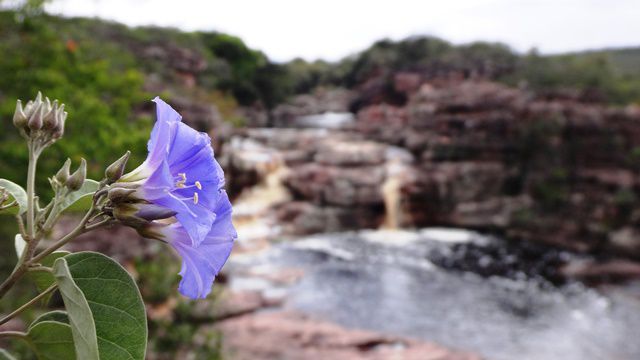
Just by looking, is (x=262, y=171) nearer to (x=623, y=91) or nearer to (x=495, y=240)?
(x=495, y=240)

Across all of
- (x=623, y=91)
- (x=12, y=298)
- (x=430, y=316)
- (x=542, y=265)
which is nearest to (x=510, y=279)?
(x=542, y=265)

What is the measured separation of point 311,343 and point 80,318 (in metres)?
8.56

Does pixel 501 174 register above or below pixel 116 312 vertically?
below

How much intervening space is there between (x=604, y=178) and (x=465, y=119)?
5605mm

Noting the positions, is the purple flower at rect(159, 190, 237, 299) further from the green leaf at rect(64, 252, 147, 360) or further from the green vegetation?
the green vegetation

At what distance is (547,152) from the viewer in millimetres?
19484


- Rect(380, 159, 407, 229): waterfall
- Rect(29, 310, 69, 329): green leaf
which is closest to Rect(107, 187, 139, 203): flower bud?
Rect(29, 310, 69, 329): green leaf

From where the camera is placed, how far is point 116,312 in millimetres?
670

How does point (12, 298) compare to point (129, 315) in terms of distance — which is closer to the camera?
point (129, 315)

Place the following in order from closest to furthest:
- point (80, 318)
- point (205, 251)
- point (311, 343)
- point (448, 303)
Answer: point (80, 318) < point (205, 251) < point (311, 343) < point (448, 303)

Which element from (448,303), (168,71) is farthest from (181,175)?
(168,71)

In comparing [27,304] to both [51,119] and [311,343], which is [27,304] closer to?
[51,119]

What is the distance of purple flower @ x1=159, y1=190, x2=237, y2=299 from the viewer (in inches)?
31.0

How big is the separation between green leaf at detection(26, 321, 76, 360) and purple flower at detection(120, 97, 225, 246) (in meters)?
0.21
